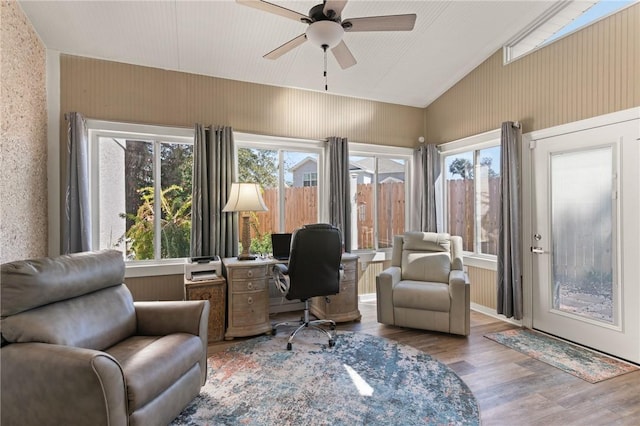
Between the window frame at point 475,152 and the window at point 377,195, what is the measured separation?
0.50 m

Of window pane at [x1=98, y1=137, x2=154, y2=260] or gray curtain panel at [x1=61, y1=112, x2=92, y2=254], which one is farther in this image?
window pane at [x1=98, y1=137, x2=154, y2=260]

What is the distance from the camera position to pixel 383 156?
4953 millimetres

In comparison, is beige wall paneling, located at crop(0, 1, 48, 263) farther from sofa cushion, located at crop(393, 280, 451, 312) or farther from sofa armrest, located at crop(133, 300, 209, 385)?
sofa cushion, located at crop(393, 280, 451, 312)

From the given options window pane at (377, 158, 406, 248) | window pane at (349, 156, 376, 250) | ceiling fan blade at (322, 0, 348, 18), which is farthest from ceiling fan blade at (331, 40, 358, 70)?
window pane at (377, 158, 406, 248)

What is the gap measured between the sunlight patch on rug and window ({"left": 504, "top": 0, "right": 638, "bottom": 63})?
2997 millimetres

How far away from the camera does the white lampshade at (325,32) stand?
7.20 ft

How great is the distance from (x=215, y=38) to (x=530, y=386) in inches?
162

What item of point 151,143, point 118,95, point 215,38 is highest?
point 215,38

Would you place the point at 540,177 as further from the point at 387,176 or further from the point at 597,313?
the point at 387,176

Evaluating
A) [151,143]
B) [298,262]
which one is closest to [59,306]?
[298,262]

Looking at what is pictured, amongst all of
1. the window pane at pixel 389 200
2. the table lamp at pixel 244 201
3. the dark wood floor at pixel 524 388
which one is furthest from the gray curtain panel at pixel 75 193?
the window pane at pixel 389 200

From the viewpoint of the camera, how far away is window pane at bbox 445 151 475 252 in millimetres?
4488

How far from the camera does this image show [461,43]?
381 cm

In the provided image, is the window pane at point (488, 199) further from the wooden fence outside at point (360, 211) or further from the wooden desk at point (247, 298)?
the wooden desk at point (247, 298)
